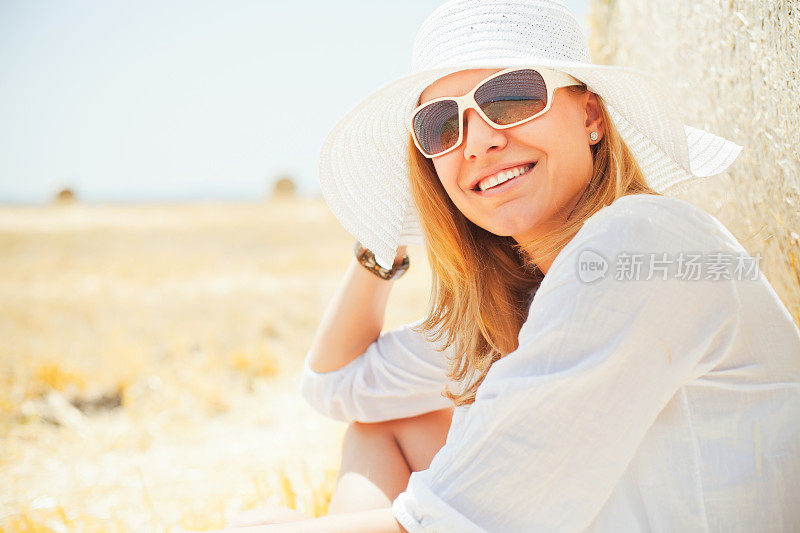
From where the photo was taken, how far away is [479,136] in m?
1.35

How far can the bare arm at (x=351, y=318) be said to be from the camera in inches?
78.3

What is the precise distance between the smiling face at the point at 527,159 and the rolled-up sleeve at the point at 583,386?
0.39 m

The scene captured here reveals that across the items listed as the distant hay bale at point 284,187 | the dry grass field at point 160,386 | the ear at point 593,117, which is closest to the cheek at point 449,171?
the ear at point 593,117

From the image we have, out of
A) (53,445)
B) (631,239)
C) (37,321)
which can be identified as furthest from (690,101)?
(37,321)

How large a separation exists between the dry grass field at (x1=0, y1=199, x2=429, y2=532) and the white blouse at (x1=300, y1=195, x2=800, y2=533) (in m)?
1.18

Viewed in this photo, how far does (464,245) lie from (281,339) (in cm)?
302

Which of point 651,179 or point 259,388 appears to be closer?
point 651,179

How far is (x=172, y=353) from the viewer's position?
3.92 m

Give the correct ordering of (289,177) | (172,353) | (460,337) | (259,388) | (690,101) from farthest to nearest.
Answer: (289,177) → (172,353) → (259,388) → (690,101) → (460,337)

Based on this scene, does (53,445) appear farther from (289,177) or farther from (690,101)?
(289,177)

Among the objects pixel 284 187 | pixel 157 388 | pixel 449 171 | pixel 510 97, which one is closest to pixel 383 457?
pixel 449 171

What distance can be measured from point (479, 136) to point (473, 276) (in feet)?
1.34

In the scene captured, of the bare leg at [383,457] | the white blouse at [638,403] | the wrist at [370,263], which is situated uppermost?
the white blouse at [638,403]

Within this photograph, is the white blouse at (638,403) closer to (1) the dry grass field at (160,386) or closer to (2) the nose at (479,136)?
(2) the nose at (479,136)
